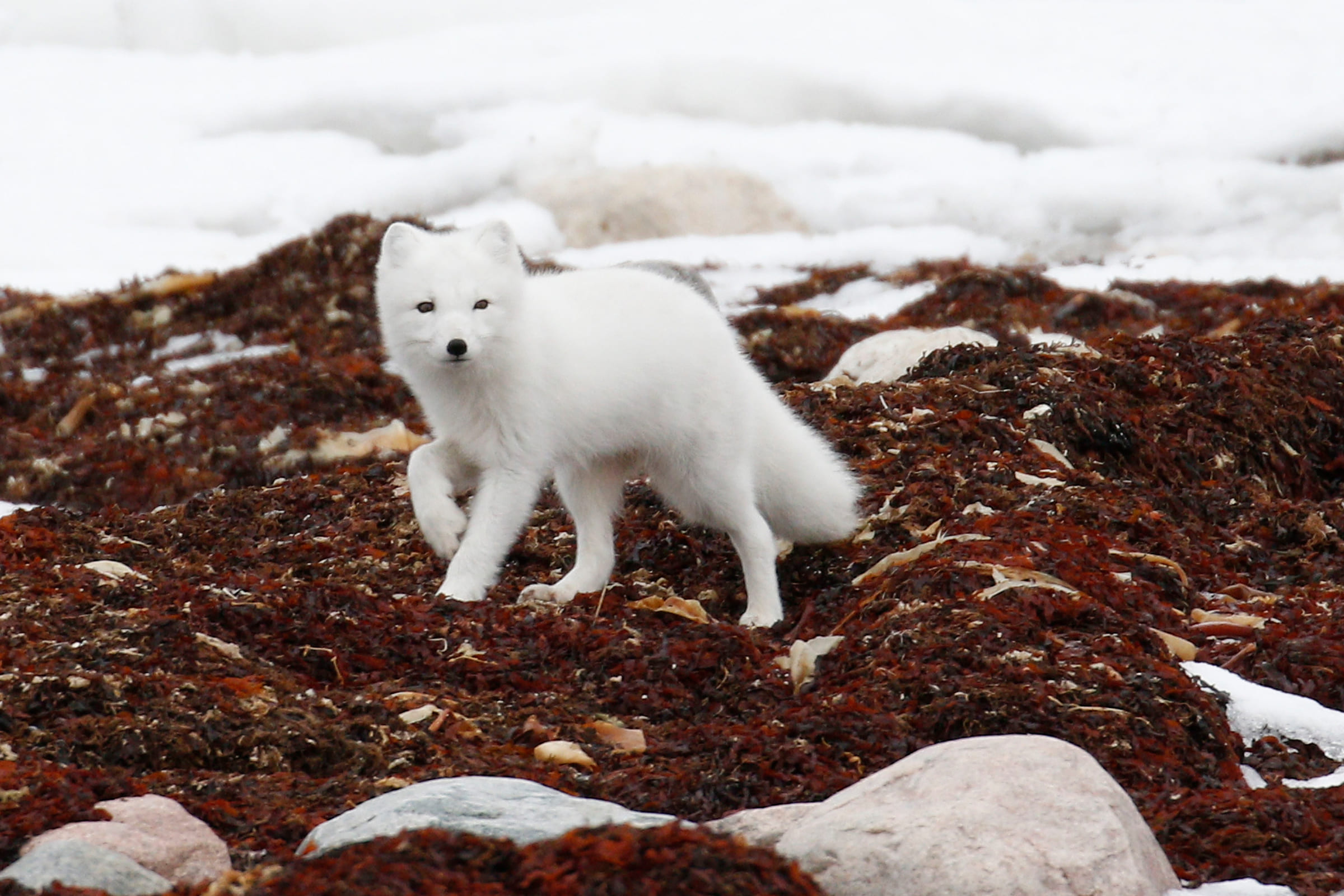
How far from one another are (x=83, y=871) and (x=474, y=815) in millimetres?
836

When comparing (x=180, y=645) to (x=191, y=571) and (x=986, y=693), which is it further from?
(x=986, y=693)

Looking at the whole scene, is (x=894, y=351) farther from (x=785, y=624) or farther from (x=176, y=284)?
(x=176, y=284)

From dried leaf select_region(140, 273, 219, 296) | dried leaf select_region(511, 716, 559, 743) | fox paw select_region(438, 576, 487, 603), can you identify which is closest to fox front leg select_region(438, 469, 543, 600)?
fox paw select_region(438, 576, 487, 603)

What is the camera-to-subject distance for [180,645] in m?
4.78

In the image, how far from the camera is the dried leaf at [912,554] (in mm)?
5828

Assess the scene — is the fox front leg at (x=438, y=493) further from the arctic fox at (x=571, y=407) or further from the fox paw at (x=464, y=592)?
the fox paw at (x=464, y=592)

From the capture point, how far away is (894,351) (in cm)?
975

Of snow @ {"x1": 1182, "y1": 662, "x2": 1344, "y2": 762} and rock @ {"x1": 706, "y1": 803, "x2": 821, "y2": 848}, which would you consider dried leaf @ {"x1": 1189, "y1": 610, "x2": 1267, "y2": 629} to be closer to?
snow @ {"x1": 1182, "y1": 662, "x2": 1344, "y2": 762}

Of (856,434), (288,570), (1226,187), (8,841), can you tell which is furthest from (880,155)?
(8,841)

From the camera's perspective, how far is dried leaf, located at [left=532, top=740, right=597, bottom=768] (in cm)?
421

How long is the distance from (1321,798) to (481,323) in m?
3.34

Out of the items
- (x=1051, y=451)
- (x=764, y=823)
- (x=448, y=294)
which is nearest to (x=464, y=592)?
(x=448, y=294)

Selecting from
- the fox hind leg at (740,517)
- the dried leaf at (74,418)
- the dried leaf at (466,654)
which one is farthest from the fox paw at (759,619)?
the dried leaf at (74,418)

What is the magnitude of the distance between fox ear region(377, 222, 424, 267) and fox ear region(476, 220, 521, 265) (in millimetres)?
258
